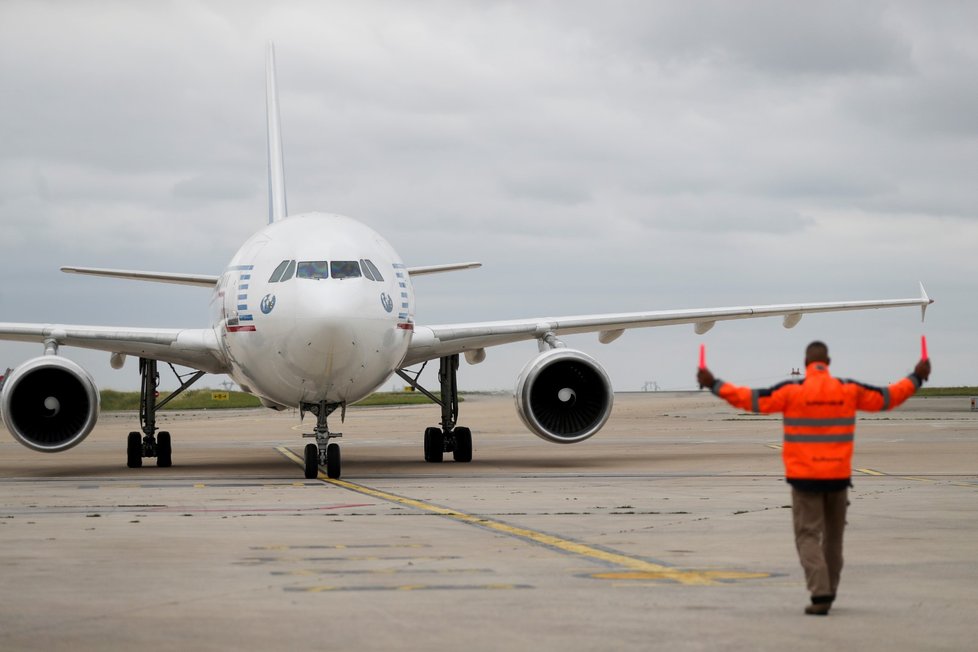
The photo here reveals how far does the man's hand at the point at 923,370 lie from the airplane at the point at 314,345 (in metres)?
10.6

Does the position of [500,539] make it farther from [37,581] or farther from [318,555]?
[37,581]

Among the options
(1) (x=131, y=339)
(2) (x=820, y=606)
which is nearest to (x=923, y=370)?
(2) (x=820, y=606)

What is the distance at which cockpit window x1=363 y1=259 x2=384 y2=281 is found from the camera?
60.6 feet

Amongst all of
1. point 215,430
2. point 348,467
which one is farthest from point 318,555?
point 215,430

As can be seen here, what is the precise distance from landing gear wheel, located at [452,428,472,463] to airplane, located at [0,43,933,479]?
0.02m

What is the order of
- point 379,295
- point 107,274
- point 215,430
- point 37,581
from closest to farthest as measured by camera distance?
point 37,581
point 379,295
point 107,274
point 215,430

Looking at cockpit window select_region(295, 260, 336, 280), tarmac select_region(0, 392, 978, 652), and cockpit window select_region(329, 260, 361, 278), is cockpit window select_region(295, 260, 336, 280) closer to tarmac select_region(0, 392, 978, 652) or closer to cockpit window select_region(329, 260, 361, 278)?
cockpit window select_region(329, 260, 361, 278)

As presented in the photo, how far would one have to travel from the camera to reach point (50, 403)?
19578mm

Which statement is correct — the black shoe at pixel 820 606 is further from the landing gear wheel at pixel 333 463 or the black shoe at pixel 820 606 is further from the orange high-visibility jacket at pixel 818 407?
the landing gear wheel at pixel 333 463

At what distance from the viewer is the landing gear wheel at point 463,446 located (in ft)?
75.8

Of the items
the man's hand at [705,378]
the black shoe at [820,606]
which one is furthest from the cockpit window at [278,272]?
the black shoe at [820,606]

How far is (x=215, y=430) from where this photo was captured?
133 ft

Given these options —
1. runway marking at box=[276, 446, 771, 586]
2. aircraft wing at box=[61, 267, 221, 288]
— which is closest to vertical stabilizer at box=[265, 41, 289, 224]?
aircraft wing at box=[61, 267, 221, 288]

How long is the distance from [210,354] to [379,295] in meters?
4.22
